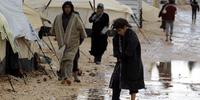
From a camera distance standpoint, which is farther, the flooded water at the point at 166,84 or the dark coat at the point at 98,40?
the dark coat at the point at 98,40

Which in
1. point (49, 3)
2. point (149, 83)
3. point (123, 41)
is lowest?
point (149, 83)

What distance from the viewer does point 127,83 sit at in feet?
28.1

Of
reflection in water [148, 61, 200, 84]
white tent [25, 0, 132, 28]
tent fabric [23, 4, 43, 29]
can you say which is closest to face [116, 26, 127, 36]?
reflection in water [148, 61, 200, 84]

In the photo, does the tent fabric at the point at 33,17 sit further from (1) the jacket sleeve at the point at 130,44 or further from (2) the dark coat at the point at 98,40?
(1) the jacket sleeve at the point at 130,44

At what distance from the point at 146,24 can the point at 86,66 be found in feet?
56.1

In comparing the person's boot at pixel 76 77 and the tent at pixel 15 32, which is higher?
the tent at pixel 15 32

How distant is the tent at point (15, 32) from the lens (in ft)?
37.8

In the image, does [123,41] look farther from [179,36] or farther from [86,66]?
[179,36]

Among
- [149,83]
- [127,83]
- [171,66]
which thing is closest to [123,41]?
[127,83]

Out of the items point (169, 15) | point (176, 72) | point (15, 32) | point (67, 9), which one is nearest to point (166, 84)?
point (176, 72)

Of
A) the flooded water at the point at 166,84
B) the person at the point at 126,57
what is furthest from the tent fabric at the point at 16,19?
the person at the point at 126,57

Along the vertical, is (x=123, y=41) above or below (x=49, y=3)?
below

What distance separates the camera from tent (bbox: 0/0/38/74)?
11525 mm

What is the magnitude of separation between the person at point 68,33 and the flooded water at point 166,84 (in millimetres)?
828
